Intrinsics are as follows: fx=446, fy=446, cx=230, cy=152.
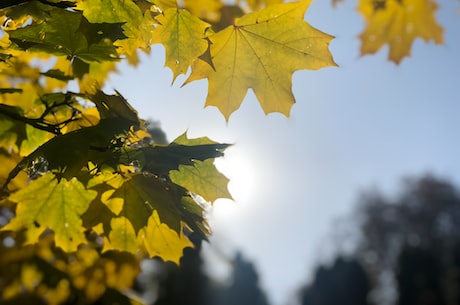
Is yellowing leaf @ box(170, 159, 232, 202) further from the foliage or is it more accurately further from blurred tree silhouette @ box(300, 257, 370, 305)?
blurred tree silhouette @ box(300, 257, 370, 305)

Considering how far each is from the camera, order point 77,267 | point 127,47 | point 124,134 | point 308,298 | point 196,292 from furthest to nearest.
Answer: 1. point 308,298
2. point 196,292
3. point 77,267
4. point 127,47
5. point 124,134

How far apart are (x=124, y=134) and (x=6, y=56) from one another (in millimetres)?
376

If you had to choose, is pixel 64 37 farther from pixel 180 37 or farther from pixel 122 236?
pixel 122 236

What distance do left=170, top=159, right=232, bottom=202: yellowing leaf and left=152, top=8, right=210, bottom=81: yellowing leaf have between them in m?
0.27

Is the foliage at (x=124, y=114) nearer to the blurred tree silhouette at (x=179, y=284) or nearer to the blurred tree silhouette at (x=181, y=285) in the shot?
the blurred tree silhouette at (x=181, y=285)

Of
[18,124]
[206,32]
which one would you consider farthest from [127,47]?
[18,124]

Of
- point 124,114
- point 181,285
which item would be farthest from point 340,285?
point 124,114

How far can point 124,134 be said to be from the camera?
1127 mm

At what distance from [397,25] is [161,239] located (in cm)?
241

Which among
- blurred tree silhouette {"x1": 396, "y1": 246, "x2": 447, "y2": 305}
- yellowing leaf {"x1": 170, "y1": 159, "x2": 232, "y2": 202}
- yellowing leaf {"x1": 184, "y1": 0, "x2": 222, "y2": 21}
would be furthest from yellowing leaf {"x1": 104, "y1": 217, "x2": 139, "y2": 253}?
blurred tree silhouette {"x1": 396, "y1": 246, "x2": 447, "y2": 305}

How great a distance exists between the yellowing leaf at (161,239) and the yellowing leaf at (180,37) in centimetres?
44

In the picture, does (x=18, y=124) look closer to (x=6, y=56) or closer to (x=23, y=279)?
(x=6, y=56)

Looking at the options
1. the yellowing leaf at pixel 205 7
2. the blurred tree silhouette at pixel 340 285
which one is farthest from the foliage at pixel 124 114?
the blurred tree silhouette at pixel 340 285

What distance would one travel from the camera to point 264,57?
1.45 meters
